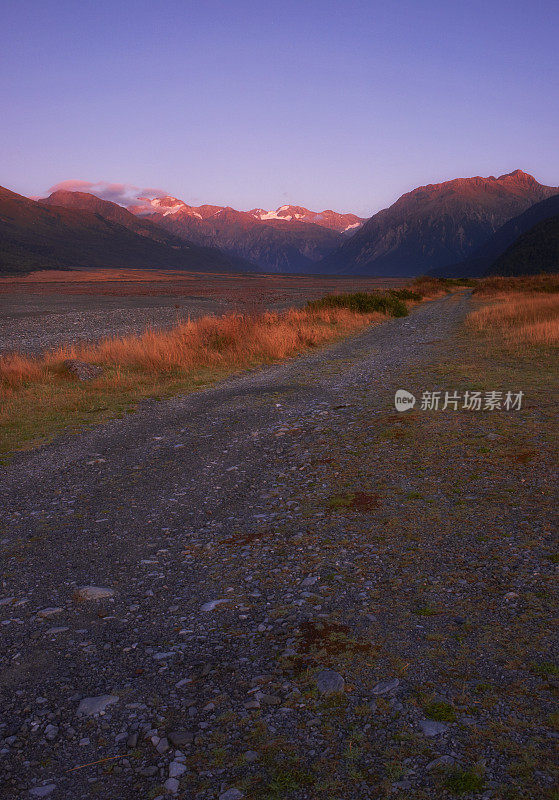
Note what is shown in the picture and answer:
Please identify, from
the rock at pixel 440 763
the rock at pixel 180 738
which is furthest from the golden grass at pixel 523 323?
the rock at pixel 180 738

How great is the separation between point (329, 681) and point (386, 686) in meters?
0.30

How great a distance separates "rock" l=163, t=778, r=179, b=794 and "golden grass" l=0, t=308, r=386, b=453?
6796 mm

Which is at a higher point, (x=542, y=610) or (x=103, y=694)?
(x=542, y=610)

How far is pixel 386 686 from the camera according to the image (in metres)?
2.66

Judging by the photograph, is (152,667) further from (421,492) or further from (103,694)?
(421,492)

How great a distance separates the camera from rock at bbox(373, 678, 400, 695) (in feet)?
8.63

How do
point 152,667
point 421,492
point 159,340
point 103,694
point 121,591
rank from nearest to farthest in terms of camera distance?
point 103,694, point 152,667, point 121,591, point 421,492, point 159,340

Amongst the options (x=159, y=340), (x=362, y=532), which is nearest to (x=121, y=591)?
(x=362, y=532)

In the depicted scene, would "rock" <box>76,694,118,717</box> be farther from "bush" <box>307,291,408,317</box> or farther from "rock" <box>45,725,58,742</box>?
"bush" <box>307,291,408,317</box>

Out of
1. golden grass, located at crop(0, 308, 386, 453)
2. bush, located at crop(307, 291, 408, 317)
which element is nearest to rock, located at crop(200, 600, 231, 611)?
golden grass, located at crop(0, 308, 386, 453)

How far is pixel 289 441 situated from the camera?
746 centimetres

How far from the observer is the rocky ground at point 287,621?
2.28 meters

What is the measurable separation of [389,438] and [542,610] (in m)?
3.99

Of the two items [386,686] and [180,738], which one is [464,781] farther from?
[180,738]
